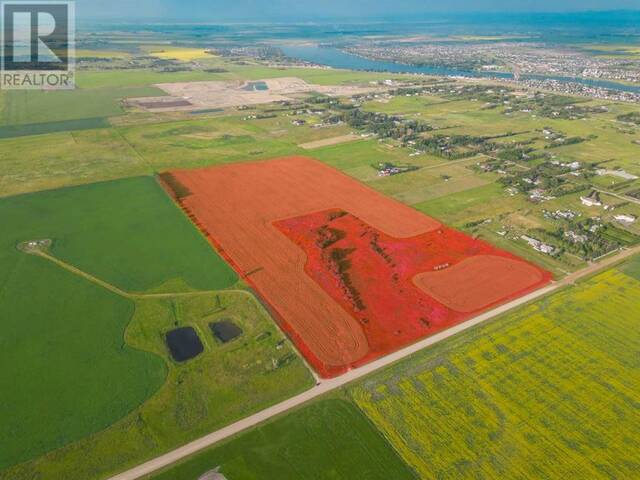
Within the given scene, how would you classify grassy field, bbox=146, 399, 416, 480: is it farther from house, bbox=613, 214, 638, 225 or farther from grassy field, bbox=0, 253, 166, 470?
house, bbox=613, 214, 638, 225

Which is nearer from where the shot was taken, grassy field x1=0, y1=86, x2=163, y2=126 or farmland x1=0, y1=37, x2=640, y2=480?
farmland x1=0, y1=37, x2=640, y2=480

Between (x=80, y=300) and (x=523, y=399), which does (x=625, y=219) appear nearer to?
Answer: (x=523, y=399)

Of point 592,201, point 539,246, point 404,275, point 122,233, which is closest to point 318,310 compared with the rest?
point 404,275

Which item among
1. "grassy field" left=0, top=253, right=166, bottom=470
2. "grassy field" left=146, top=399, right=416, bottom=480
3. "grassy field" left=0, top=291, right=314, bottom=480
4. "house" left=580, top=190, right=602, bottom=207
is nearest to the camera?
"grassy field" left=146, top=399, right=416, bottom=480

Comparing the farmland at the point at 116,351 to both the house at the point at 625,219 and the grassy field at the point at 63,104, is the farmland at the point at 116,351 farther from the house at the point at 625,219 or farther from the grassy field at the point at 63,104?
the grassy field at the point at 63,104

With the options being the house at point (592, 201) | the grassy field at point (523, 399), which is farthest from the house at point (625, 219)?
the grassy field at point (523, 399)

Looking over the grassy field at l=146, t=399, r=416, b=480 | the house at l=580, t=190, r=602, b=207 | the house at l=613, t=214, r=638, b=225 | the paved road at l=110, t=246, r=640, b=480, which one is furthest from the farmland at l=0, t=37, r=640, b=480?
the house at l=580, t=190, r=602, b=207

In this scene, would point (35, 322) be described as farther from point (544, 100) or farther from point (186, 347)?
point (544, 100)
